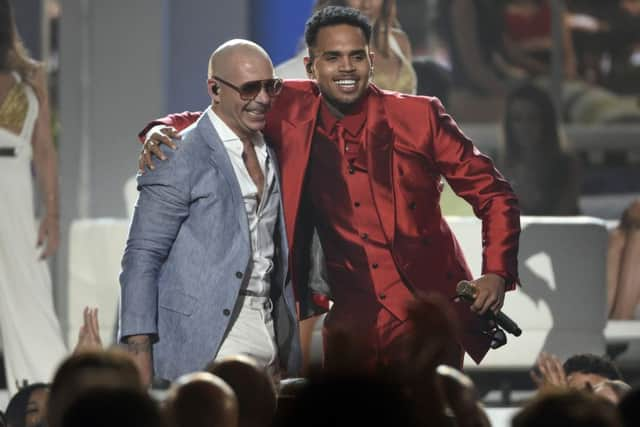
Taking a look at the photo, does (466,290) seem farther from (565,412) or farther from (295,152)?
(565,412)

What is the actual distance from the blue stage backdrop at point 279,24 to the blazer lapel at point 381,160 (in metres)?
2.07

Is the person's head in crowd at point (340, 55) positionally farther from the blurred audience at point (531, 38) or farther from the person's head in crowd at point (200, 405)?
the blurred audience at point (531, 38)

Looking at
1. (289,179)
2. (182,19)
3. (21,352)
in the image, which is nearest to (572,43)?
(182,19)

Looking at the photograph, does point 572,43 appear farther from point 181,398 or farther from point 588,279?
point 181,398

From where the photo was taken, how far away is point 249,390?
1304 mm

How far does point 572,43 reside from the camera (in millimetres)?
15102

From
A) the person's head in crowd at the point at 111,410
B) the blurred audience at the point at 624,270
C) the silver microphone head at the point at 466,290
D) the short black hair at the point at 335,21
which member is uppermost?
the short black hair at the point at 335,21

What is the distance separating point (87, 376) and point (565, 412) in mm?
416

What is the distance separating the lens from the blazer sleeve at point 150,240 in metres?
3.59

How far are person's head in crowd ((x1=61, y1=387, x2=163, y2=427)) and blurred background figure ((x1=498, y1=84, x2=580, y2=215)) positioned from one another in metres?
6.76

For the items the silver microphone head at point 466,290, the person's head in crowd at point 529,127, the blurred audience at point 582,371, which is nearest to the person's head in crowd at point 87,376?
the silver microphone head at point 466,290

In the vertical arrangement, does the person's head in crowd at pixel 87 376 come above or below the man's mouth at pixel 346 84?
above

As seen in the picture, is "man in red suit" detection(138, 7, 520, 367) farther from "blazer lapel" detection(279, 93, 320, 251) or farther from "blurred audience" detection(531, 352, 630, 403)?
"blurred audience" detection(531, 352, 630, 403)

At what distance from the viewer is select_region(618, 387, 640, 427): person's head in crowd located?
129cm
